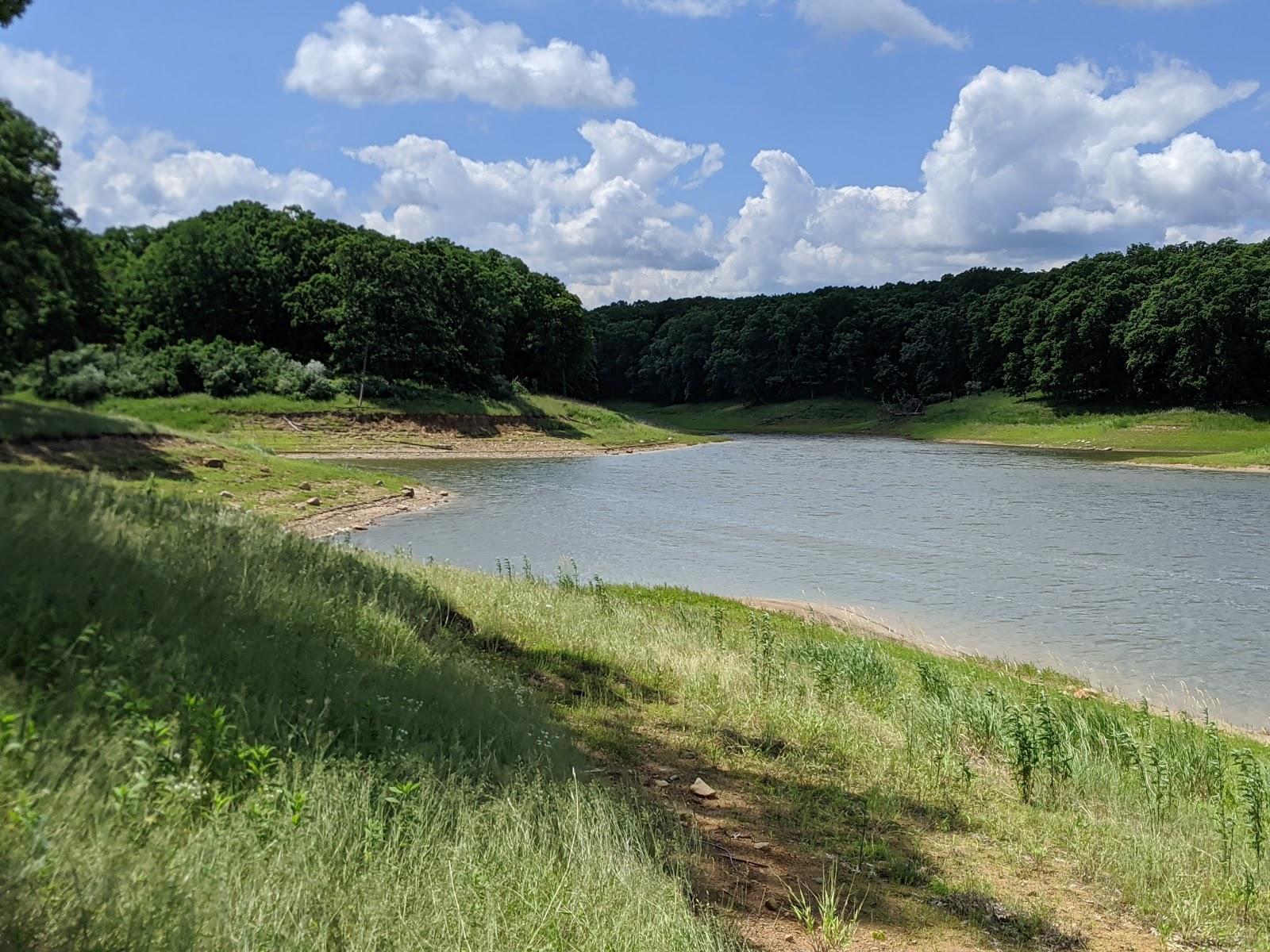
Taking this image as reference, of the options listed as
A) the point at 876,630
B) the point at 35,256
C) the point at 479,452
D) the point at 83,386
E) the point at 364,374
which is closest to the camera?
the point at 876,630

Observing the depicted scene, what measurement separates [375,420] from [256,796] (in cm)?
6125

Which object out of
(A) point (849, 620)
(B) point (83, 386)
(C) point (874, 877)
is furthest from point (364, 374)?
(C) point (874, 877)

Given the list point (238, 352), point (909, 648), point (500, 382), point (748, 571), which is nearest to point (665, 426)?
point (500, 382)

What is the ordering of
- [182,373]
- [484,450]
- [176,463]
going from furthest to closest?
[484,450], [182,373], [176,463]

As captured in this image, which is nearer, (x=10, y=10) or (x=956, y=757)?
A: (x=956, y=757)

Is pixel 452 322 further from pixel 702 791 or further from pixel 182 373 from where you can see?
pixel 702 791

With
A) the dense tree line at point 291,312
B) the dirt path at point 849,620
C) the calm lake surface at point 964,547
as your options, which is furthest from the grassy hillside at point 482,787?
the dense tree line at point 291,312

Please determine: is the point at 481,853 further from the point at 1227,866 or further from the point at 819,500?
the point at 819,500

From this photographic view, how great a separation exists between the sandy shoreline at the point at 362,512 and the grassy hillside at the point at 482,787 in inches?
670

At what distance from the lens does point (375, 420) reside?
2468 inches

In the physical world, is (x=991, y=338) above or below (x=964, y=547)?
above

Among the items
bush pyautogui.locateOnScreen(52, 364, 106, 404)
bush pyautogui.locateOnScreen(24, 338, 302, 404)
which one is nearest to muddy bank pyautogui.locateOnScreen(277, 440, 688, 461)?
bush pyautogui.locateOnScreen(24, 338, 302, 404)

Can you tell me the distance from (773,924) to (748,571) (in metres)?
20.6

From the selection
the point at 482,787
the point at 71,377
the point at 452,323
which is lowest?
the point at 482,787
